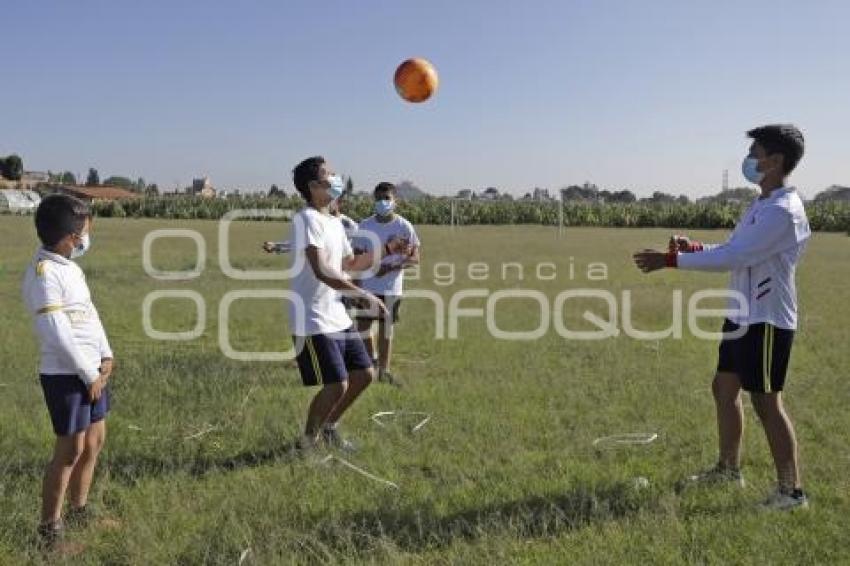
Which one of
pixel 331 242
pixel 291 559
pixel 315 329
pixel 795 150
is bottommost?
pixel 291 559

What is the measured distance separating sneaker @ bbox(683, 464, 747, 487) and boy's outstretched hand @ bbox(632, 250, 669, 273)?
1.44 m

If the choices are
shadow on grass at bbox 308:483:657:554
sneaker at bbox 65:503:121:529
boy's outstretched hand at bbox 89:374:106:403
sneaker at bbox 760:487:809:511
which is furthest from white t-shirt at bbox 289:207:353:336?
sneaker at bbox 760:487:809:511

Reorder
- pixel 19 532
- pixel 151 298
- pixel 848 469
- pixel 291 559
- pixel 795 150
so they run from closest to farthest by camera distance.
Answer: pixel 291 559
pixel 19 532
pixel 795 150
pixel 848 469
pixel 151 298

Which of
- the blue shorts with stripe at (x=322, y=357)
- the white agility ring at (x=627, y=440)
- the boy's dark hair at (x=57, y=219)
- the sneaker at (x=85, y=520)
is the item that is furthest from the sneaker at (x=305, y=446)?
the boy's dark hair at (x=57, y=219)

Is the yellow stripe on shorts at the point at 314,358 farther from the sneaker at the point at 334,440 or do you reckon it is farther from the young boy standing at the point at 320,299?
the sneaker at the point at 334,440

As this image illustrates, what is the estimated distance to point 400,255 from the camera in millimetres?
7191

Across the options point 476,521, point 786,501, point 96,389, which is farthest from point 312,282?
point 786,501

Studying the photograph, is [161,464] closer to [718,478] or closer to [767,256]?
[718,478]

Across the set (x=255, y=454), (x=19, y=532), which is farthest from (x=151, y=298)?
(x=19, y=532)

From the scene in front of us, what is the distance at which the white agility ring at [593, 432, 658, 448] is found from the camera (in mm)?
5828

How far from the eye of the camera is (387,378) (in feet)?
25.8

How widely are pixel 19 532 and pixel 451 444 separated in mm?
2856

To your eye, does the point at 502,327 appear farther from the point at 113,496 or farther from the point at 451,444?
the point at 113,496

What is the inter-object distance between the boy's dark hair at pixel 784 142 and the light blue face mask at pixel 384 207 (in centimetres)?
403
